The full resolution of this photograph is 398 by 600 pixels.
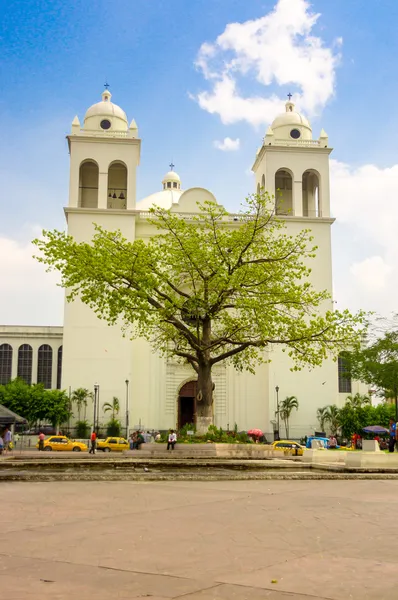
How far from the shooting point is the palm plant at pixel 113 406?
123 feet

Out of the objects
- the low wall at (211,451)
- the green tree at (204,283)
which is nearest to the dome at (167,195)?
the green tree at (204,283)

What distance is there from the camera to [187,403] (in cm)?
4109

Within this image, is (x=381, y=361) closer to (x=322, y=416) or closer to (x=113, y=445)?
(x=322, y=416)


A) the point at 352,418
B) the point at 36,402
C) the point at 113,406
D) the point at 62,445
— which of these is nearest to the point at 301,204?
the point at 352,418

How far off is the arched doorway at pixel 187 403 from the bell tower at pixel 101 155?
11.5 m

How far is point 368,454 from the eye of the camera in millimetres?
16531

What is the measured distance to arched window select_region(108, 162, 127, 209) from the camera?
4381cm

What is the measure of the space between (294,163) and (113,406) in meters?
19.2

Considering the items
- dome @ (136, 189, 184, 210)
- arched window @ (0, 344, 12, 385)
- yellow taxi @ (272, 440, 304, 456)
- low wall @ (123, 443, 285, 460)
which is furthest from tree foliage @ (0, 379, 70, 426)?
dome @ (136, 189, 184, 210)

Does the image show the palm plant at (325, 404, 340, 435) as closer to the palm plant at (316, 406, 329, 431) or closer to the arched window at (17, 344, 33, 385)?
the palm plant at (316, 406, 329, 431)

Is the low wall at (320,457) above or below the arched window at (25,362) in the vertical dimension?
below

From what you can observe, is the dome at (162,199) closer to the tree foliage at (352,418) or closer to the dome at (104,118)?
the dome at (104,118)

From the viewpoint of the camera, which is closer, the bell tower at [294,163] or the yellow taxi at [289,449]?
the yellow taxi at [289,449]

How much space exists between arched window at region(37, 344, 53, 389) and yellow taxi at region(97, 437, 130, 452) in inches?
512
